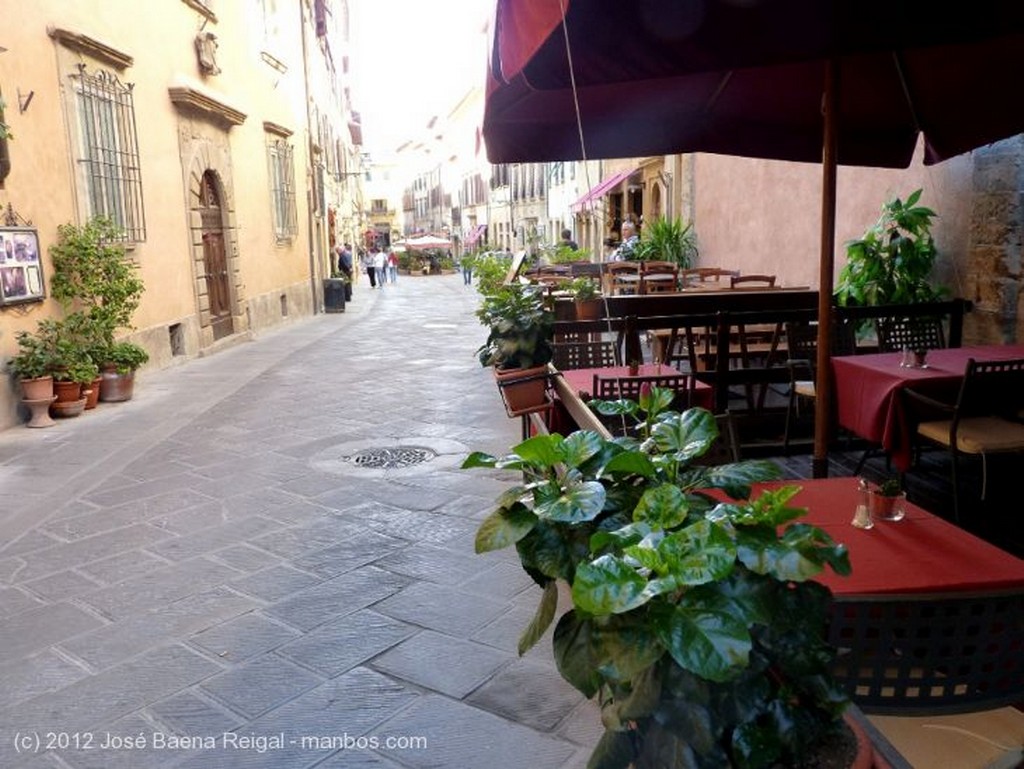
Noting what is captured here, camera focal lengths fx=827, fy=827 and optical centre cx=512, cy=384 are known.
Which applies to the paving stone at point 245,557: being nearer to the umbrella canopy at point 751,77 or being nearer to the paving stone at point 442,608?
the paving stone at point 442,608

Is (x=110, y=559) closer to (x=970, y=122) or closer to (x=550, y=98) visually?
(x=550, y=98)

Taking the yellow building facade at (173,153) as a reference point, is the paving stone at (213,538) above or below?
below

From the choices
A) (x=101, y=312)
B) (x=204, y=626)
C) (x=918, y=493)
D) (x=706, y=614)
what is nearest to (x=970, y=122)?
(x=918, y=493)

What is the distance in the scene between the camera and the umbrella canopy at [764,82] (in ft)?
8.54

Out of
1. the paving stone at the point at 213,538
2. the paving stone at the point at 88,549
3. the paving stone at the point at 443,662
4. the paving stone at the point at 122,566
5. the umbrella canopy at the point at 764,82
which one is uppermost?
the umbrella canopy at the point at 764,82

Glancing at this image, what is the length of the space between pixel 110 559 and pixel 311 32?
19041 millimetres

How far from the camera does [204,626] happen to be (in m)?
3.15

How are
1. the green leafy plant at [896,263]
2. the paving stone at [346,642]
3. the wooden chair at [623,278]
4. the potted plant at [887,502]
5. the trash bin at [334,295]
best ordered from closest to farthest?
the potted plant at [887,502], the paving stone at [346,642], the green leafy plant at [896,263], the wooden chair at [623,278], the trash bin at [334,295]

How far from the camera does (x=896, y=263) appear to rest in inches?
247

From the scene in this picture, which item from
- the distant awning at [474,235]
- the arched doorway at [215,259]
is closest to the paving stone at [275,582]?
the arched doorway at [215,259]

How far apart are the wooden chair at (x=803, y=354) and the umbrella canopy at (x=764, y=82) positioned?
99cm

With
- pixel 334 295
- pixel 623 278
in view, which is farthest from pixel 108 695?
pixel 334 295

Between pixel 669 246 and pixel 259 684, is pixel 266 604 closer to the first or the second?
pixel 259 684

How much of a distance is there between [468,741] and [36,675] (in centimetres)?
154
